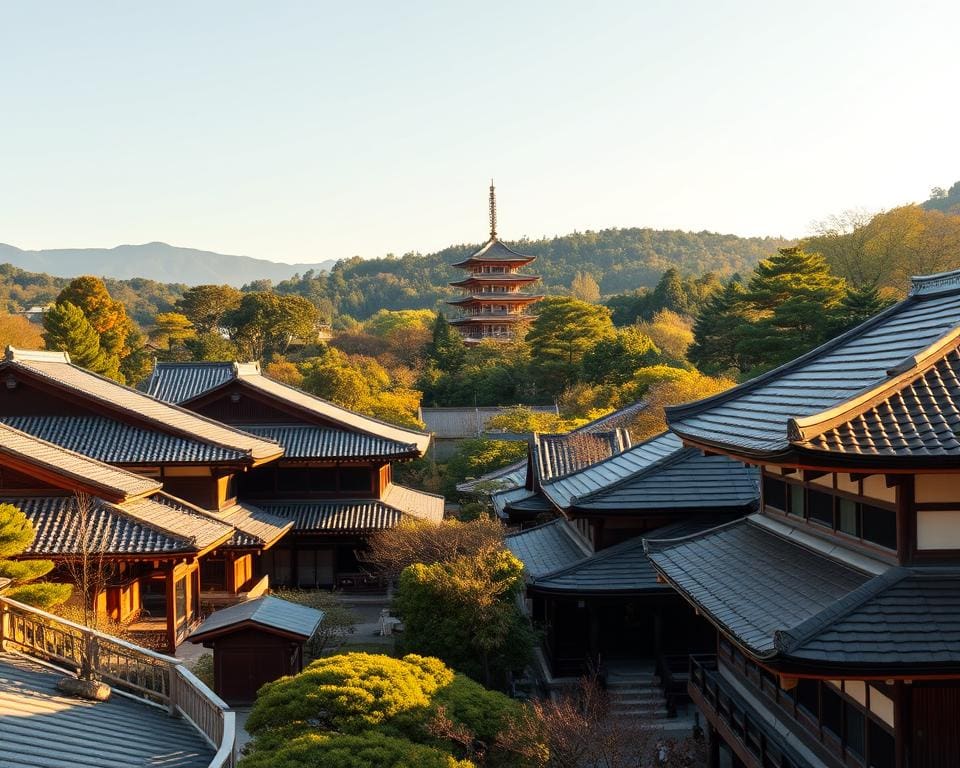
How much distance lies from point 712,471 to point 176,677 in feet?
37.8

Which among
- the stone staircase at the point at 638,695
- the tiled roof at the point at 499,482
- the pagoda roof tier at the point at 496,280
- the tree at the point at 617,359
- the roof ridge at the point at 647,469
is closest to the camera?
the stone staircase at the point at 638,695

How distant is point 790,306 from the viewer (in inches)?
1537

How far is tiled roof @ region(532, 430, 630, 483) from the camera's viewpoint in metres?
23.1

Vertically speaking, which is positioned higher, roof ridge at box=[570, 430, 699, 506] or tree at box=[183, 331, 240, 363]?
tree at box=[183, 331, 240, 363]

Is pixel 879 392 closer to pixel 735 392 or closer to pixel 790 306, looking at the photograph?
pixel 735 392

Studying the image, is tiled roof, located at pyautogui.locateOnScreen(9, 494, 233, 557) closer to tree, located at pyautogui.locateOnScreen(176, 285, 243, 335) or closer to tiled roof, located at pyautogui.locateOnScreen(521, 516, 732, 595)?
tiled roof, located at pyautogui.locateOnScreen(521, 516, 732, 595)

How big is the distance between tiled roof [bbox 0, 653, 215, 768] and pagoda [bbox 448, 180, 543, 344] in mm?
56706

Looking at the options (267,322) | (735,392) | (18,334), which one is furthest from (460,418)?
(735,392)

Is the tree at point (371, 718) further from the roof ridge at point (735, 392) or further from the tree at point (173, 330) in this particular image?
the tree at point (173, 330)

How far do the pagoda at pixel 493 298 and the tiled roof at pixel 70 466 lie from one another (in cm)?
4620

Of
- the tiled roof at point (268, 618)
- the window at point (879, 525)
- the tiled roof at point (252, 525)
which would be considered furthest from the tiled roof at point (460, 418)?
the window at point (879, 525)

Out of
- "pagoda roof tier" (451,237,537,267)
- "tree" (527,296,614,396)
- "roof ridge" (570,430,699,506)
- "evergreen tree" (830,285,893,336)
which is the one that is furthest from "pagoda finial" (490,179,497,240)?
"roof ridge" (570,430,699,506)

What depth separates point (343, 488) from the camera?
29.1 metres

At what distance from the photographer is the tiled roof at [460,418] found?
48906 mm
